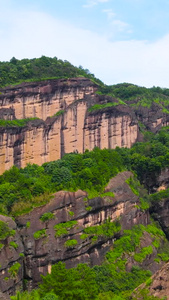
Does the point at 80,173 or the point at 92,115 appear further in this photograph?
the point at 92,115

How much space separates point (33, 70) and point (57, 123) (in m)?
8.24

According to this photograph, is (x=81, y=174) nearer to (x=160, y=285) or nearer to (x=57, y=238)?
(x=57, y=238)

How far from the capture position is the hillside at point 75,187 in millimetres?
27422

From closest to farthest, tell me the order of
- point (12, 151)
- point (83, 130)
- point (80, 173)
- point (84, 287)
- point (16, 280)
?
point (84, 287), point (16, 280), point (80, 173), point (12, 151), point (83, 130)

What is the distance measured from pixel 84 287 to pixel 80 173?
14.6m

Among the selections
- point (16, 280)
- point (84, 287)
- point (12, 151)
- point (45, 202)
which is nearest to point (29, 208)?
point (45, 202)

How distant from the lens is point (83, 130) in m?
42.0

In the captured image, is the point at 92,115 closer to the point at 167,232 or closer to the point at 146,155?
the point at 146,155

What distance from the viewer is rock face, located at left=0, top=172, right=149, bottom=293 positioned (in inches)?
1094

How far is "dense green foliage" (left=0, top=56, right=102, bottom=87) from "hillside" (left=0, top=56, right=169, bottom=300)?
13 cm

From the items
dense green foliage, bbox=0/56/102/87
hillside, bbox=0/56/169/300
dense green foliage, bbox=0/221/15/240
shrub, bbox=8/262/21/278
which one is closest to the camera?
shrub, bbox=8/262/21/278

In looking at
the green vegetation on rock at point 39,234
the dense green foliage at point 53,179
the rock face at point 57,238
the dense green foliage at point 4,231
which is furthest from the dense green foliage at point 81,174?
the dense green foliage at point 4,231

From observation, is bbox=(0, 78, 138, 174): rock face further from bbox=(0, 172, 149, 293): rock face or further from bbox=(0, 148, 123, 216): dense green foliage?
bbox=(0, 172, 149, 293): rock face

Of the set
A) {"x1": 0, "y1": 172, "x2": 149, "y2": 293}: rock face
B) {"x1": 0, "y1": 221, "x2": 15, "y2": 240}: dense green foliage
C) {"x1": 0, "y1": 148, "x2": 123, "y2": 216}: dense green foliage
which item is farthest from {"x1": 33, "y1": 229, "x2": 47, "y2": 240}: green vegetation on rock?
{"x1": 0, "y1": 221, "x2": 15, "y2": 240}: dense green foliage
